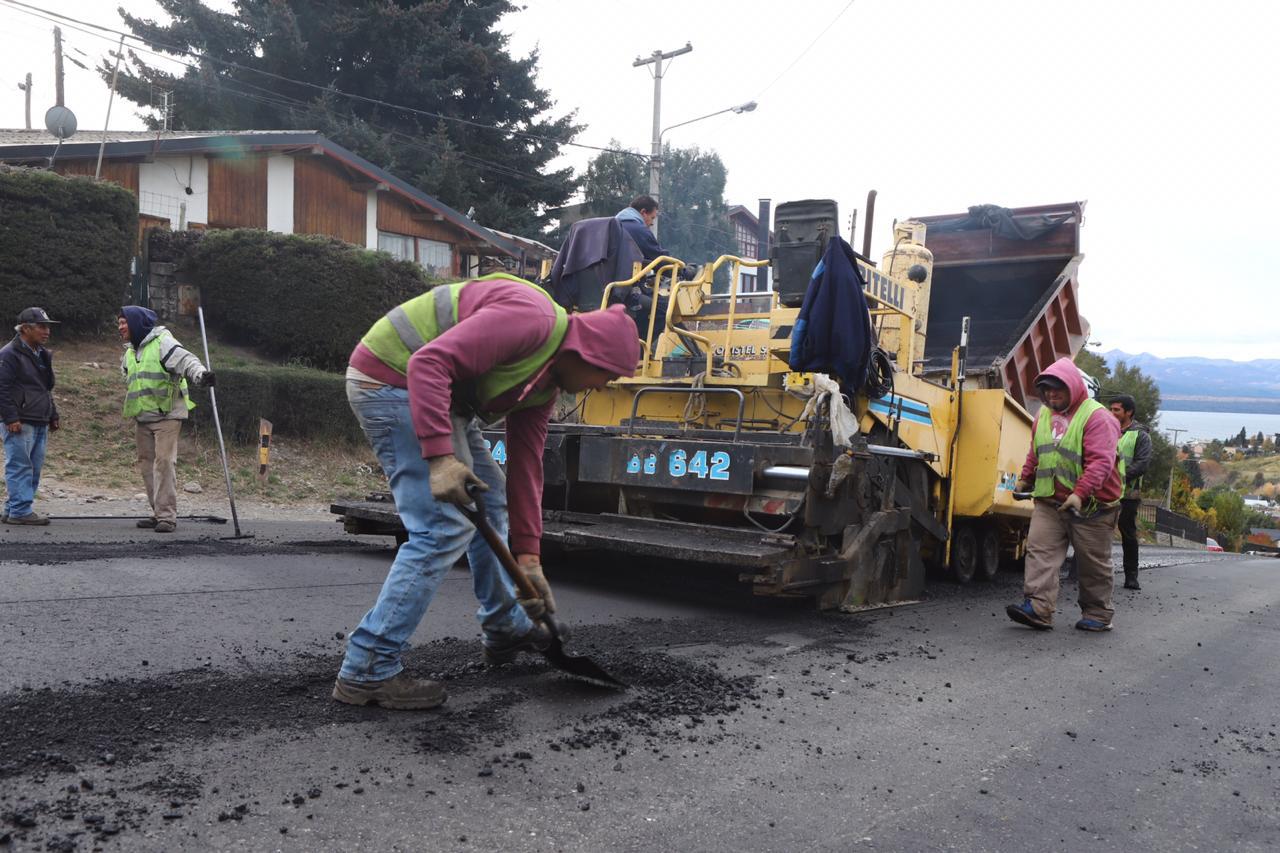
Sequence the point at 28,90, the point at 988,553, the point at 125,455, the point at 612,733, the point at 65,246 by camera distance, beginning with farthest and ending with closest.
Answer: the point at 28,90
the point at 65,246
the point at 125,455
the point at 988,553
the point at 612,733

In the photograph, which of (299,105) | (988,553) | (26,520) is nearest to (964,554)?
(988,553)

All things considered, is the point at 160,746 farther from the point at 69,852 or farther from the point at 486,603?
the point at 486,603

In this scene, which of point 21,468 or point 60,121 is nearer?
point 21,468

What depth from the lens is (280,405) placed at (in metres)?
12.4

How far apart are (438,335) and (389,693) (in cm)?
118

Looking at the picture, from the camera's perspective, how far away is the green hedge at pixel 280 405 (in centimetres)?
1156

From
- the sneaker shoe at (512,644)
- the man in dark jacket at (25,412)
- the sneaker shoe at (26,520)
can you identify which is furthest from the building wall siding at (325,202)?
the sneaker shoe at (512,644)

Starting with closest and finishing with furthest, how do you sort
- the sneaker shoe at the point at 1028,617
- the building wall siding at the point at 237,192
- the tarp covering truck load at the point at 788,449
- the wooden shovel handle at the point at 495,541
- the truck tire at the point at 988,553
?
the wooden shovel handle at the point at 495,541
the tarp covering truck load at the point at 788,449
the sneaker shoe at the point at 1028,617
the truck tire at the point at 988,553
the building wall siding at the point at 237,192

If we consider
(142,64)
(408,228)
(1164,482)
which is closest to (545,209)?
(408,228)

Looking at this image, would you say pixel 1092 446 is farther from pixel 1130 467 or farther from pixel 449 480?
pixel 449 480

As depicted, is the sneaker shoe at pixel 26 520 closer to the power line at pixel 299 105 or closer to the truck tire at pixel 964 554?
the truck tire at pixel 964 554

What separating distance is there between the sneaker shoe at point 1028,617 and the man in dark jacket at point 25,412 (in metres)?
6.78

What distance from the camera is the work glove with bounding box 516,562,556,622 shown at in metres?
3.56

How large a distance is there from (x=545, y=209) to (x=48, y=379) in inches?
903
